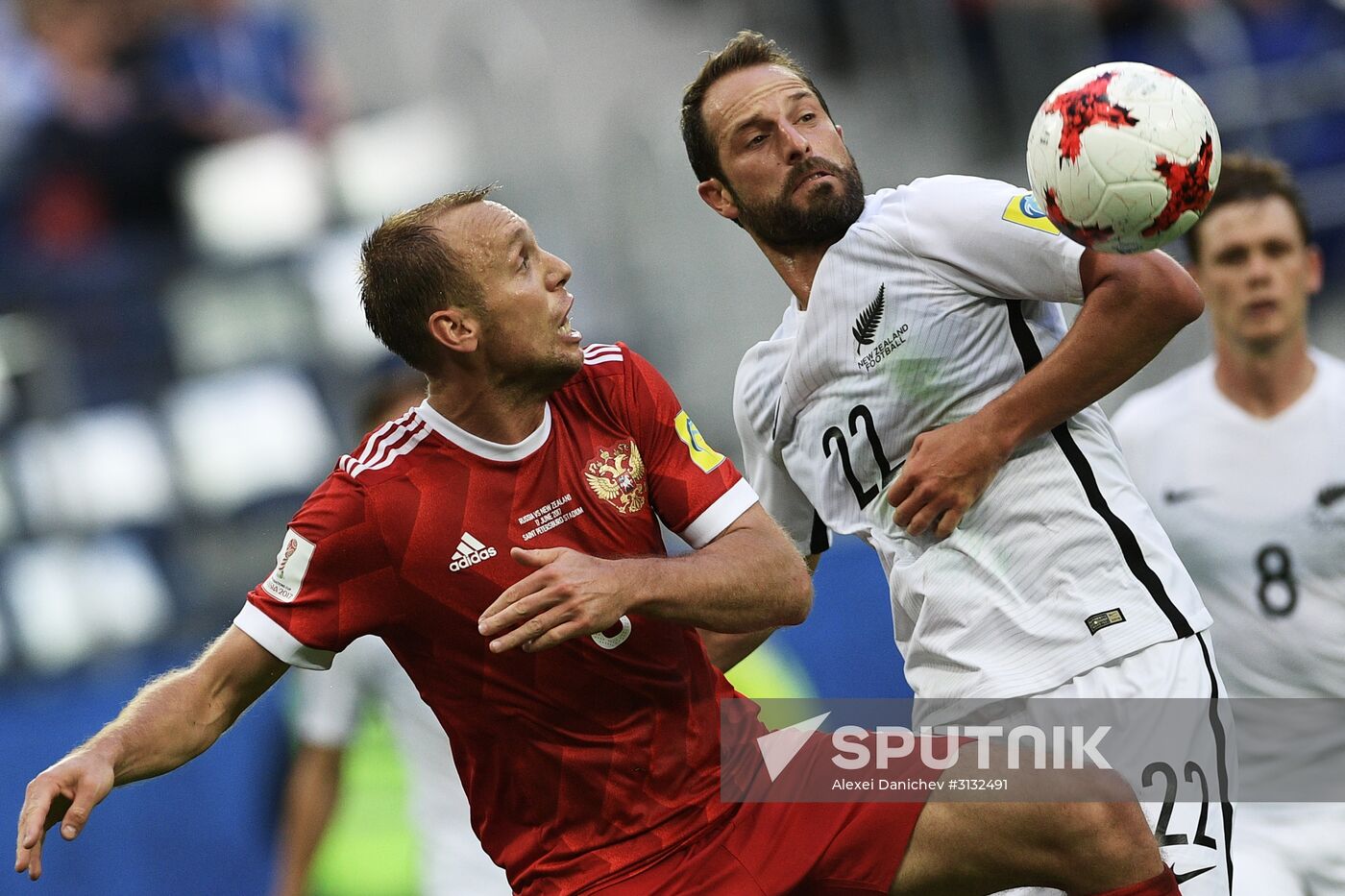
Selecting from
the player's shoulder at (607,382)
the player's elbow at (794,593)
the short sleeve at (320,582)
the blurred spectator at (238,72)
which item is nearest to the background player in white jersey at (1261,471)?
the player's elbow at (794,593)

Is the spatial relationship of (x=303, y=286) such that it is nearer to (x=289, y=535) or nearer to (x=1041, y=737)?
(x=289, y=535)

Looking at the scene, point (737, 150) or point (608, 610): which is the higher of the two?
point (737, 150)

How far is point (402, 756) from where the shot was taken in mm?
5812

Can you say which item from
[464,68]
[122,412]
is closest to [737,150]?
[122,412]

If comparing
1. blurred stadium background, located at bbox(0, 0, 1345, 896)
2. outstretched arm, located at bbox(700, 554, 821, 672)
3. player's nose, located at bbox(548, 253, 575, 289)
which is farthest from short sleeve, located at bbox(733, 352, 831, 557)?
blurred stadium background, located at bbox(0, 0, 1345, 896)

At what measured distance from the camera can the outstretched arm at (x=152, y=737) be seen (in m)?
3.13

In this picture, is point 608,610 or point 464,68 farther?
point 464,68

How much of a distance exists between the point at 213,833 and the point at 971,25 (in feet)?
20.0

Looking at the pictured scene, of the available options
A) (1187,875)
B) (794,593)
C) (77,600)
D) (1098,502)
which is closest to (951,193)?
(1098,502)

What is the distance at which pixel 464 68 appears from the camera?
927 centimetres

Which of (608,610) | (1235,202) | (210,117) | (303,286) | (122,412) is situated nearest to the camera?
(608,610)

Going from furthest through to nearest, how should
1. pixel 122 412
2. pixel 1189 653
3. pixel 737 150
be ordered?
pixel 122 412 < pixel 737 150 < pixel 1189 653

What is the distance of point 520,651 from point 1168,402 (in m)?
3.14

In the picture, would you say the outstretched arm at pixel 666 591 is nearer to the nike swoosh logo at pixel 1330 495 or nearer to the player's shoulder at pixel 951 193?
the player's shoulder at pixel 951 193
